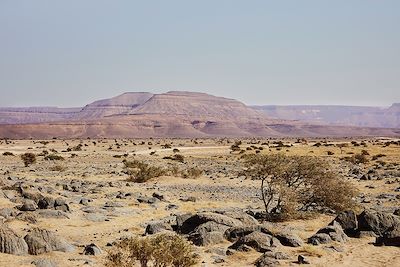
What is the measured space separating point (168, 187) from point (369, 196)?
44.4ft

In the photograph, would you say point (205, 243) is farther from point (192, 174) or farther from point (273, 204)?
point (192, 174)

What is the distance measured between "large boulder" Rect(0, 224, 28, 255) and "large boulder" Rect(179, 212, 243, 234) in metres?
6.23

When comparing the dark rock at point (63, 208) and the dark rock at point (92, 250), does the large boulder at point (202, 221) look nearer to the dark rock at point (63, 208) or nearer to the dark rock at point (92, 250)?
the dark rock at point (92, 250)

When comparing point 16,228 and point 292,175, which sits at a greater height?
point 292,175

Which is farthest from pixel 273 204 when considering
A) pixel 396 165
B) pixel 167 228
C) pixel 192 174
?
pixel 396 165

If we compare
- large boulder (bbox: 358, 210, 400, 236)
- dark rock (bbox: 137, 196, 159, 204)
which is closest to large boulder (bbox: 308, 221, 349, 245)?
large boulder (bbox: 358, 210, 400, 236)

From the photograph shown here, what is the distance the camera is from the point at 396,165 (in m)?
48.2

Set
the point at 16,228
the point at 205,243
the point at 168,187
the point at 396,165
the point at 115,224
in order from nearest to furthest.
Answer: the point at 205,243 → the point at 16,228 → the point at 115,224 → the point at 168,187 → the point at 396,165

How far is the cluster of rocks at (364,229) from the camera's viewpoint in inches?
640

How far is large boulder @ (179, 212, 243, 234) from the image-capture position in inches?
692

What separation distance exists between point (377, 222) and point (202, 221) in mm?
6806

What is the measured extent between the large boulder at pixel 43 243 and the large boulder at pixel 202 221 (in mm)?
4717

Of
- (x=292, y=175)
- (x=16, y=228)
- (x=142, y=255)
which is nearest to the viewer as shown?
(x=142, y=255)

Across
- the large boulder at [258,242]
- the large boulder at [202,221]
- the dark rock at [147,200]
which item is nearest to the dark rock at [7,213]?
the large boulder at [202,221]
